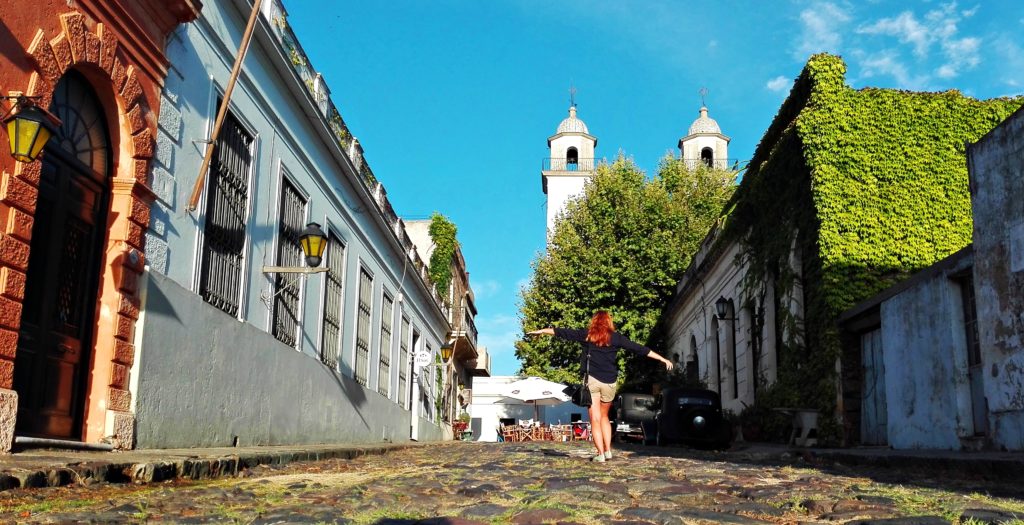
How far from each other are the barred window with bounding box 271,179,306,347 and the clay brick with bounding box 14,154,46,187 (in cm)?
563

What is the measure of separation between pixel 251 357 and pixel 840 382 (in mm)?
8951

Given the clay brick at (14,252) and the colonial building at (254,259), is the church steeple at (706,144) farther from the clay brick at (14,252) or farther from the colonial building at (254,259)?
the clay brick at (14,252)

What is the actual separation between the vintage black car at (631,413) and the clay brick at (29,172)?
16196mm

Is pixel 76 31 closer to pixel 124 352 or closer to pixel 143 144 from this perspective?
pixel 143 144

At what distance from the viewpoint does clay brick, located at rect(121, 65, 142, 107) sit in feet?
26.1

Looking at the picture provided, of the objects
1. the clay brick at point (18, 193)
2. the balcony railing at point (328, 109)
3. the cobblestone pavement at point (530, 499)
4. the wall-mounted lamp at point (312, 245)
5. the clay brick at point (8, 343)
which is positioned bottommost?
the cobblestone pavement at point (530, 499)

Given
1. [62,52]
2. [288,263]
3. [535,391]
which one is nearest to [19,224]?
[62,52]

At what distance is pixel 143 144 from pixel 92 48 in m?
1.03

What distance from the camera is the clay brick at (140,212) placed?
805cm

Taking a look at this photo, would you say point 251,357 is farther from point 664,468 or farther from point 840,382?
point 840,382

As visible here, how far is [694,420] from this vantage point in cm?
1597

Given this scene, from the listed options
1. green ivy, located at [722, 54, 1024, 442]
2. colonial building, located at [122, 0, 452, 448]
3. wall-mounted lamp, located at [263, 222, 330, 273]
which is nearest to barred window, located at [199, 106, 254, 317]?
colonial building, located at [122, 0, 452, 448]

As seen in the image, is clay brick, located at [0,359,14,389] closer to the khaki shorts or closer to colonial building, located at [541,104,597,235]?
the khaki shorts

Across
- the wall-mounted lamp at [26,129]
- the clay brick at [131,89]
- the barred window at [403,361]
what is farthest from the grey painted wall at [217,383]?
the barred window at [403,361]
